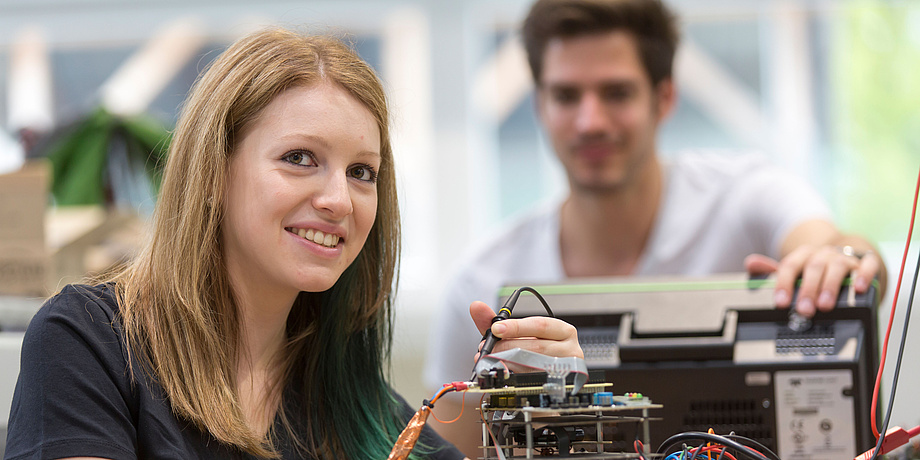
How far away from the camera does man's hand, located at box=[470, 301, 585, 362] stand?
92cm

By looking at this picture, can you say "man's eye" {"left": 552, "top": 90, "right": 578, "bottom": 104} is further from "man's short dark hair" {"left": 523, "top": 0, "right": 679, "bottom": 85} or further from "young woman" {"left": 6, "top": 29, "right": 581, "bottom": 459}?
"young woman" {"left": 6, "top": 29, "right": 581, "bottom": 459}

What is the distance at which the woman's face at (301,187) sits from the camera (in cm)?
99

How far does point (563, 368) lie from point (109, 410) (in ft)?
1.64

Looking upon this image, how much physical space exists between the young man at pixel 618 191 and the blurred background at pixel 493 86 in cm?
163

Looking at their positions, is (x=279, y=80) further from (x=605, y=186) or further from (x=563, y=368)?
(x=605, y=186)

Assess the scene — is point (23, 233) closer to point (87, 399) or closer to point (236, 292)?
point (236, 292)

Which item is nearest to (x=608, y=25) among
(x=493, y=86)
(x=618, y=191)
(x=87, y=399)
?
(x=618, y=191)

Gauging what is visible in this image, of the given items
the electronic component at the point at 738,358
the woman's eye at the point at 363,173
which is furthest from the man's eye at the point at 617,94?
the woman's eye at the point at 363,173

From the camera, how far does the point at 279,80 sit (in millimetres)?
1030

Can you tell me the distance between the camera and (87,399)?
2.87 ft

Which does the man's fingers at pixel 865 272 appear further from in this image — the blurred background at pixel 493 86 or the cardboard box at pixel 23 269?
the blurred background at pixel 493 86

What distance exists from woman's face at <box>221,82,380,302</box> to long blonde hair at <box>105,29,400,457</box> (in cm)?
2

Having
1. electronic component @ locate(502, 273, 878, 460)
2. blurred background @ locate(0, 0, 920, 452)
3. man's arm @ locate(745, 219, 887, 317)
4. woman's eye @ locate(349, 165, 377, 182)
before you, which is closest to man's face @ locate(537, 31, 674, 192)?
man's arm @ locate(745, 219, 887, 317)

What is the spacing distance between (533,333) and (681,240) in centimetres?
122
